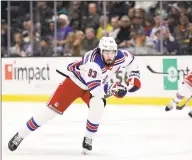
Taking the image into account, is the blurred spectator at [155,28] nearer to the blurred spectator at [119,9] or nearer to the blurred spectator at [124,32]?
the blurred spectator at [124,32]

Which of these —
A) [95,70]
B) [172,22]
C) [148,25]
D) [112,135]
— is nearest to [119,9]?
[148,25]

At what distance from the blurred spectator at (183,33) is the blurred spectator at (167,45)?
7cm

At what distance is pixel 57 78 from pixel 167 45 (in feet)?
5.69

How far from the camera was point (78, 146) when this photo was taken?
5707 millimetres

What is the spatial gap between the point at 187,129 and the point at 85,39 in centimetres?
343

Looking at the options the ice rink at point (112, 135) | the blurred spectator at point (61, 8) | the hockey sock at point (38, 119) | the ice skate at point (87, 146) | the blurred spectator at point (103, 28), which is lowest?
the ice rink at point (112, 135)

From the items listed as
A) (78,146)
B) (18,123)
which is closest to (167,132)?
(78,146)

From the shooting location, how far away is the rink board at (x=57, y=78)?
9.10 m

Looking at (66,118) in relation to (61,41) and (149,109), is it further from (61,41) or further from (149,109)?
(61,41)

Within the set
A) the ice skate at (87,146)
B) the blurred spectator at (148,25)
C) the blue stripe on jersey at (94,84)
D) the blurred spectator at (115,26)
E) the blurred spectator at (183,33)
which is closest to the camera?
the blue stripe on jersey at (94,84)

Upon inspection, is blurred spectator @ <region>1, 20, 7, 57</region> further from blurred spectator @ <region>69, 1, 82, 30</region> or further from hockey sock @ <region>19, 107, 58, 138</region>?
hockey sock @ <region>19, 107, 58, 138</region>

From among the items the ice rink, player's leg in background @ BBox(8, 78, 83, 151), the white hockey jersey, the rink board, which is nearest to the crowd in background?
the rink board

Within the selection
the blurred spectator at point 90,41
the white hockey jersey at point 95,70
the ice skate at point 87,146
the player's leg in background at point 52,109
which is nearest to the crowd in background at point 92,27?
the blurred spectator at point 90,41

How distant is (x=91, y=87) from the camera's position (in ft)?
16.6
